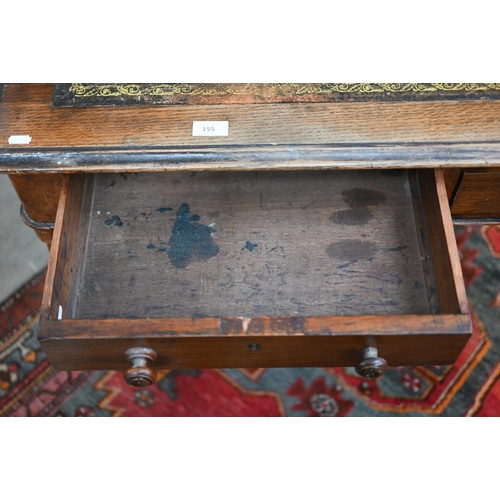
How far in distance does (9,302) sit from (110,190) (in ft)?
1.65

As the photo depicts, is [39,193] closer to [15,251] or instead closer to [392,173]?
[15,251]

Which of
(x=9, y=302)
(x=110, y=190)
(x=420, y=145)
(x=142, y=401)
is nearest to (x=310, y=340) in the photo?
(x=420, y=145)

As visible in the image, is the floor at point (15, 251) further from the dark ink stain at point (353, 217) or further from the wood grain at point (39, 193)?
the dark ink stain at point (353, 217)

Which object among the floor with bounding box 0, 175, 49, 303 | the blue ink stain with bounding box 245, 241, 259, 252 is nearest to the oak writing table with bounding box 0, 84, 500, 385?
the blue ink stain with bounding box 245, 241, 259, 252

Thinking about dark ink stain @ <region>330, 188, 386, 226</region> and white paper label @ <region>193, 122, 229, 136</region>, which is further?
dark ink stain @ <region>330, 188, 386, 226</region>

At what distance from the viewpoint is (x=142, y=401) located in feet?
4.25

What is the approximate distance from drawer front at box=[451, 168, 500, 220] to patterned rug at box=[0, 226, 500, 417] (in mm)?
352

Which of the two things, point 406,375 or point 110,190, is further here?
point 406,375

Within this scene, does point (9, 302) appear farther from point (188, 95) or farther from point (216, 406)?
point (188, 95)

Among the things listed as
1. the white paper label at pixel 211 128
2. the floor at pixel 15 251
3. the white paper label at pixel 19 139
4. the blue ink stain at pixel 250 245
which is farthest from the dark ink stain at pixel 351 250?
the floor at pixel 15 251

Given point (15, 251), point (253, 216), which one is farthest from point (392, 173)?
point (15, 251)

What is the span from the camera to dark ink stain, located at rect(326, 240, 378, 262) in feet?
3.37

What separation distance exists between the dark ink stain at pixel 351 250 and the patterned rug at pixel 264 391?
390 mm

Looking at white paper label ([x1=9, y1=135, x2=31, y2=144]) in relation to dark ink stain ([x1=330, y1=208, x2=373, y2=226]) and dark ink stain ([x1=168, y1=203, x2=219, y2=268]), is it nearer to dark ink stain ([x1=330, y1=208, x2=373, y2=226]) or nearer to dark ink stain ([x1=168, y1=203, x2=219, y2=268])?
dark ink stain ([x1=168, y1=203, x2=219, y2=268])
